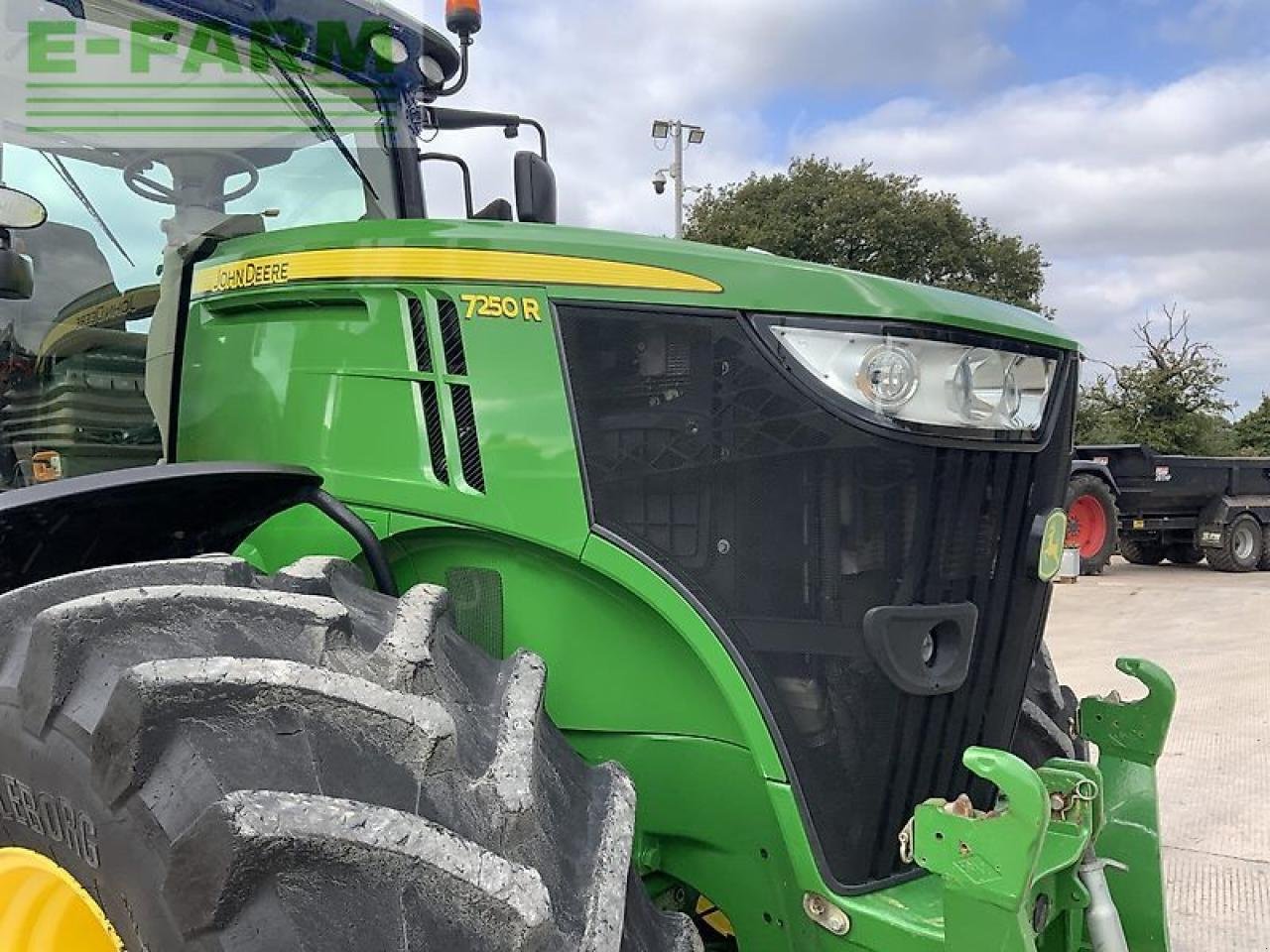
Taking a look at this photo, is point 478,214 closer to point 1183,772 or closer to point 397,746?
point 397,746

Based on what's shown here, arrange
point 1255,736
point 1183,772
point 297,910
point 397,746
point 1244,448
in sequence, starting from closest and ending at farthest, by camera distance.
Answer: point 297,910, point 397,746, point 1183,772, point 1255,736, point 1244,448

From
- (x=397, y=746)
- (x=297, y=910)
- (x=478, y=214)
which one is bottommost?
(x=297, y=910)

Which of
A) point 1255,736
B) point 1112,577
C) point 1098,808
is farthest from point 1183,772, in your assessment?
point 1112,577

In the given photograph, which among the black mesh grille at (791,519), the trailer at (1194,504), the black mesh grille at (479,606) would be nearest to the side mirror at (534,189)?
the black mesh grille at (791,519)

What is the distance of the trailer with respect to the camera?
13.2 m

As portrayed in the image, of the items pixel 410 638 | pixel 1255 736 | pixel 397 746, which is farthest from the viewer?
Answer: pixel 1255 736

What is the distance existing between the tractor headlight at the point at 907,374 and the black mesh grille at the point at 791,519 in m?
0.04

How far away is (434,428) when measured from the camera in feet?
6.16

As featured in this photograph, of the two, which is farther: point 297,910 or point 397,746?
point 397,746

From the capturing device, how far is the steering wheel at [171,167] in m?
2.46

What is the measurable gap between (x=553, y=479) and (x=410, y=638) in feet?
1.29

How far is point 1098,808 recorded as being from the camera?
1.84m

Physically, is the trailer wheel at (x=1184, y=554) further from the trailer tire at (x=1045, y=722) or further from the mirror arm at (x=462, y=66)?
the mirror arm at (x=462, y=66)

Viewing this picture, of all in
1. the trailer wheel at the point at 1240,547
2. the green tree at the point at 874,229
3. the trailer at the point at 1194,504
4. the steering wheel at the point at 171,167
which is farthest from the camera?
the green tree at the point at 874,229
